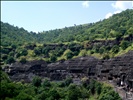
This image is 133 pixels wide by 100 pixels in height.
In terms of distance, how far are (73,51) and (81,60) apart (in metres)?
13.3

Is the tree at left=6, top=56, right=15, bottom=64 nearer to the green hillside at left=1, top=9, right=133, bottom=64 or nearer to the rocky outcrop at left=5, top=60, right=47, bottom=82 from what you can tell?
the green hillside at left=1, top=9, right=133, bottom=64

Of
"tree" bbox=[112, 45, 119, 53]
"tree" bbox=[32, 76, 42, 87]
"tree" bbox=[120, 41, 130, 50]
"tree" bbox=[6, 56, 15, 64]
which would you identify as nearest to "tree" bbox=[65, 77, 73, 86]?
"tree" bbox=[32, 76, 42, 87]

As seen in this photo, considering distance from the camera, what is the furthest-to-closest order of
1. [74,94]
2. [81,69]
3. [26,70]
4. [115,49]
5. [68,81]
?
[26,70] < [115,49] < [81,69] < [68,81] < [74,94]

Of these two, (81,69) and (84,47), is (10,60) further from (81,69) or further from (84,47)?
(81,69)

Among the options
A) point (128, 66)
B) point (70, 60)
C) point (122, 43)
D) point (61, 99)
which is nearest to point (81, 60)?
point (70, 60)

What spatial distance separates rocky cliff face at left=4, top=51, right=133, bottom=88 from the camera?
68562mm

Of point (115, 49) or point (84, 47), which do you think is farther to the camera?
point (84, 47)

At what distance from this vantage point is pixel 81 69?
79.5 meters

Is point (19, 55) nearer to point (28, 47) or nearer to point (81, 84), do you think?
point (28, 47)

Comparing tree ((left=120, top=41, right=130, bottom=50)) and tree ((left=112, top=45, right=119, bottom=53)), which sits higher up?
tree ((left=120, top=41, right=130, bottom=50))

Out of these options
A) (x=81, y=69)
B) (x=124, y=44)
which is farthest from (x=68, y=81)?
(x=124, y=44)

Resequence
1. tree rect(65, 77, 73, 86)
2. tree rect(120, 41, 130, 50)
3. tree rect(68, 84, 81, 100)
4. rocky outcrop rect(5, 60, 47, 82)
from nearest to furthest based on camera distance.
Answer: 1. tree rect(68, 84, 81, 100)
2. tree rect(65, 77, 73, 86)
3. tree rect(120, 41, 130, 50)
4. rocky outcrop rect(5, 60, 47, 82)

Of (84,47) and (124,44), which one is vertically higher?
(124,44)

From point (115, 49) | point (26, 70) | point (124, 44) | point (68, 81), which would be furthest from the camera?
point (26, 70)
